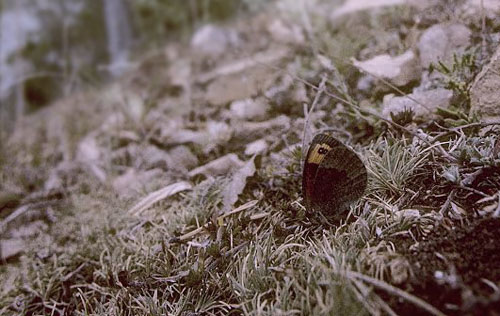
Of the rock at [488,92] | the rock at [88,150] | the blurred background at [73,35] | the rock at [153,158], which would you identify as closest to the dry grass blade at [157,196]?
the rock at [153,158]

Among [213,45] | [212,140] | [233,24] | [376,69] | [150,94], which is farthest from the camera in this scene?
[233,24]

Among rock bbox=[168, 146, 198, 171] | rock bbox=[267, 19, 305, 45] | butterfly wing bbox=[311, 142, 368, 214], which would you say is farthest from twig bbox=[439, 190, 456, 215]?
rock bbox=[267, 19, 305, 45]

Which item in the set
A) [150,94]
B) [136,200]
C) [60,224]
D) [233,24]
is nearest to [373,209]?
[136,200]

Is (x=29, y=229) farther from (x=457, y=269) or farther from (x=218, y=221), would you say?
(x=457, y=269)

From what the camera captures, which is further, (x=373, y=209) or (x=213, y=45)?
(x=213, y=45)

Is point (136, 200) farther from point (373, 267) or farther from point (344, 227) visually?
point (373, 267)

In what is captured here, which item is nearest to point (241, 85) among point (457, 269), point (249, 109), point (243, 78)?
point (243, 78)

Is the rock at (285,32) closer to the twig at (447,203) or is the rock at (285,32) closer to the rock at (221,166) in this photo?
the rock at (221,166)
